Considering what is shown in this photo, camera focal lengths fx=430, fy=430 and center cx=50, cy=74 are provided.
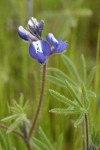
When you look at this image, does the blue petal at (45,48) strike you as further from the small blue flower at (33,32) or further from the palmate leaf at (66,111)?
the palmate leaf at (66,111)

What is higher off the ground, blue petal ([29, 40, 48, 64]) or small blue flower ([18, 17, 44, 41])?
small blue flower ([18, 17, 44, 41])

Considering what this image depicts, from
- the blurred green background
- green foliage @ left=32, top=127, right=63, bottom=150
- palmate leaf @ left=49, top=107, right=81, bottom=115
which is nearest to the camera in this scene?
palmate leaf @ left=49, top=107, right=81, bottom=115

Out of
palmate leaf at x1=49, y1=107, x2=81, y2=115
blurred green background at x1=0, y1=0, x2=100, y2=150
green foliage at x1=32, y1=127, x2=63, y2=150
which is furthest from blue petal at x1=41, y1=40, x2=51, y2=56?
blurred green background at x1=0, y1=0, x2=100, y2=150

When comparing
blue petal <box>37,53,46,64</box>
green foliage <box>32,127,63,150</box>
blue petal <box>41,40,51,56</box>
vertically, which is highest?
blue petal <box>41,40,51,56</box>

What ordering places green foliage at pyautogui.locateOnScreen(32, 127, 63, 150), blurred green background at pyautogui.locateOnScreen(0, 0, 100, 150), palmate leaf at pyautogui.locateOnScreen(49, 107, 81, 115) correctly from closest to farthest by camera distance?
1. palmate leaf at pyautogui.locateOnScreen(49, 107, 81, 115)
2. green foliage at pyautogui.locateOnScreen(32, 127, 63, 150)
3. blurred green background at pyautogui.locateOnScreen(0, 0, 100, 150)

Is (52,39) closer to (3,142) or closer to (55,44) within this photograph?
(55,44)

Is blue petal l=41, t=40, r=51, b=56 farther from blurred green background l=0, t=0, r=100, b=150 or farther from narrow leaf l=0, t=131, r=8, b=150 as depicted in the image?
blurred green background l=0, t=0, r=100, b=150
